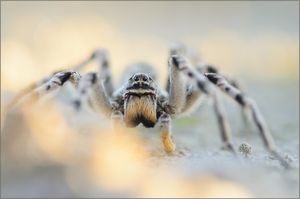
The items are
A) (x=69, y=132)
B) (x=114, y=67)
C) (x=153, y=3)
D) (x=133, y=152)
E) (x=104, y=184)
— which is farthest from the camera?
(x=153, y=3)

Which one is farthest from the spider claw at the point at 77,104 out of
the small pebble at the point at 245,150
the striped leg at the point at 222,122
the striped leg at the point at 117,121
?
the small pebble at the point at 245,150

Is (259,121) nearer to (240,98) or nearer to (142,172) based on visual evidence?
(240,98)

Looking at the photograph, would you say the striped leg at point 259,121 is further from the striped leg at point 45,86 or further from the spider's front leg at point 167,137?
the striped leg at point 45,86

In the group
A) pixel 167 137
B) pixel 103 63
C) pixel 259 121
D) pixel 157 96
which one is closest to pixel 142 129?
pixel 157 96

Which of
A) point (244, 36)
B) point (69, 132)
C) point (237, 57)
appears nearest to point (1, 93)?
point (69, 132)

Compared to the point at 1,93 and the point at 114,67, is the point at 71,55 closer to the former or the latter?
the point at 114,67

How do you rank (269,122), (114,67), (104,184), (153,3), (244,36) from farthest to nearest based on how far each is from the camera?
(153,3) → (244,36) → (114,67) → (269,122) → (104,184)

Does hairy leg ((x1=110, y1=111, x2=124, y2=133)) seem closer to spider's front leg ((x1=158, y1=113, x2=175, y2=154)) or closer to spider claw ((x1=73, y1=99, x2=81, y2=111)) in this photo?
spider's front leg ((x1=158, y1=113, x2=175, y2=154))
